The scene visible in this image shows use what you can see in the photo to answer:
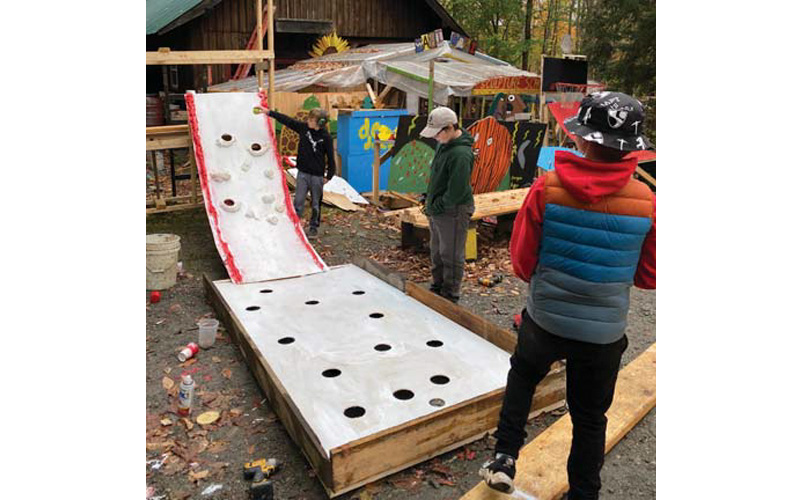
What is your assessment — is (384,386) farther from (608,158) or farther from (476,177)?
(476,177)

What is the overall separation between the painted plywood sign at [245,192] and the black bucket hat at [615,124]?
442cm

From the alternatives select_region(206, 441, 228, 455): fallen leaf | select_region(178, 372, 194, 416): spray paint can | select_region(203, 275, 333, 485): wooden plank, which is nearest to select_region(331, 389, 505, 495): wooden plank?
select_region(203, 275, 333, 485): wooden plank

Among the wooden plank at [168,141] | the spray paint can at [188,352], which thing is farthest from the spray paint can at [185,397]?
the wooden plank at [168,141]

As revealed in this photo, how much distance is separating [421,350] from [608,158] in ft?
8.24

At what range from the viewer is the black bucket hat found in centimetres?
247

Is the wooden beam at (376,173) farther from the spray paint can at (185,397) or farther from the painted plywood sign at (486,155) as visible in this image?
the spray paint can at (185,397)

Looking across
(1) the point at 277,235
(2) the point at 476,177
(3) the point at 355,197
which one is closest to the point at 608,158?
(1) the point at 277,235

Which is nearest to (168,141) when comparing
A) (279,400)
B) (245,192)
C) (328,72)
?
(245,192)

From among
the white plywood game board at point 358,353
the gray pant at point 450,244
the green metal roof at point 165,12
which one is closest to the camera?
the white plywood game board at point 358,353

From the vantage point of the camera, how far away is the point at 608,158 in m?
2.55

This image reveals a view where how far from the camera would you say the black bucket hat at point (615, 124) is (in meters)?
2.47

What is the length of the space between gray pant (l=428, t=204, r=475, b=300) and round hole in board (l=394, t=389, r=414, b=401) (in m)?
1.97

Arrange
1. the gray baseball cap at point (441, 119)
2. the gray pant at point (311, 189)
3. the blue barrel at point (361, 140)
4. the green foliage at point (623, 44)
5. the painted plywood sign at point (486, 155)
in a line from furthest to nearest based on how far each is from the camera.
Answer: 1. the green foliage at point (623, 44)
2. the blue barrel at point (361, 140)
3. the painted plywood sign at point (486, 155)
4. the gray pant at point (311, 189)
5. the gray baseball cap at point (441, 119)

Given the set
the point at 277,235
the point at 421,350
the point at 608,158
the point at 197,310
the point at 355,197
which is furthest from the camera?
the point at 355,197
